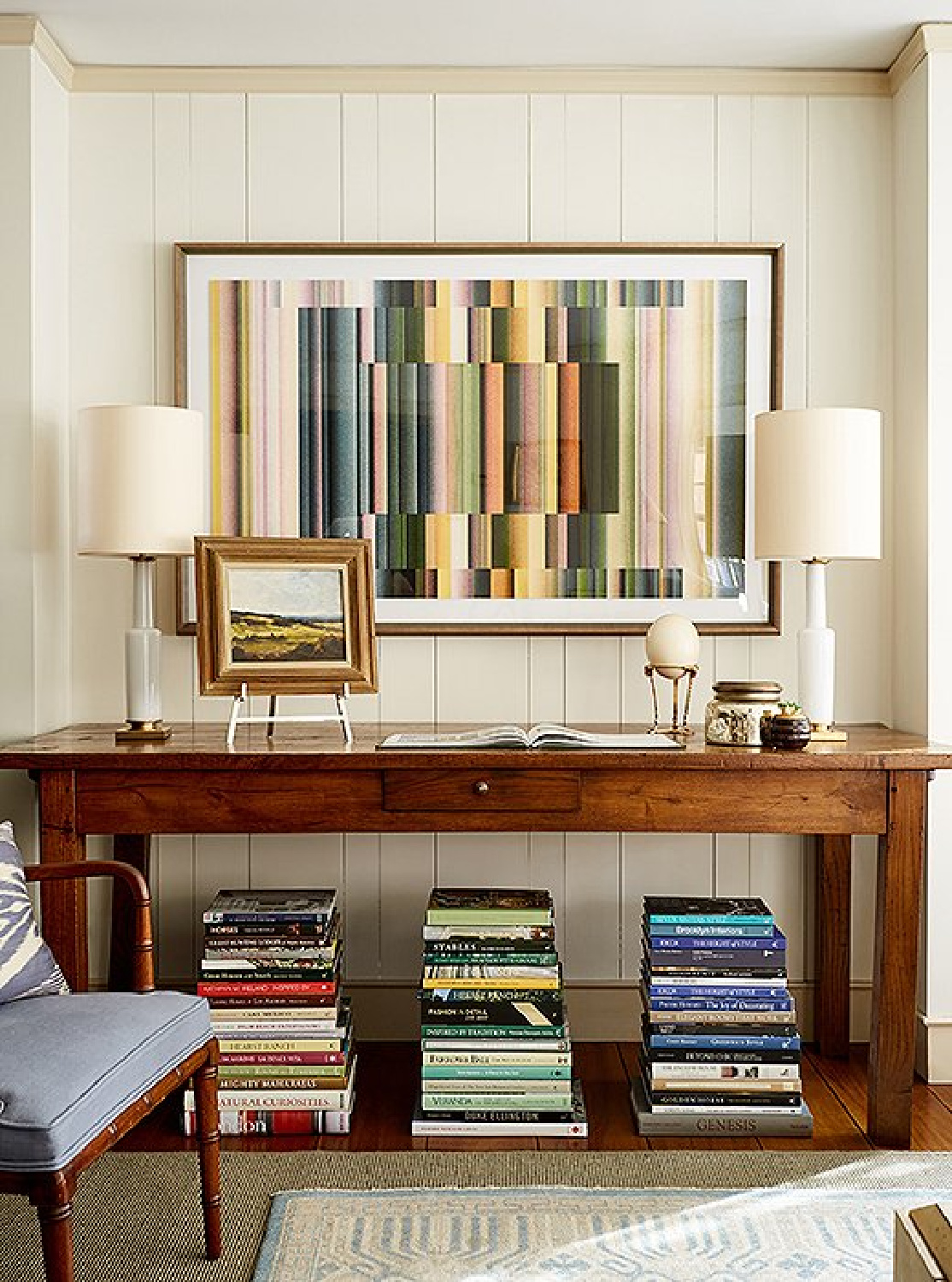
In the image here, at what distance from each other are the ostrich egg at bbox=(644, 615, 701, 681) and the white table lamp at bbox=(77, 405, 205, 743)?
1072mm

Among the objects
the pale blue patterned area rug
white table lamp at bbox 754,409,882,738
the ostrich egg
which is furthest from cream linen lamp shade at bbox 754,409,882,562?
the pale blue patterned area rug

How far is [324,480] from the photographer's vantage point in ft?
12.0

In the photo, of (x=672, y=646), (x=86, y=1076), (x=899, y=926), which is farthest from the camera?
(x=672, y=646)

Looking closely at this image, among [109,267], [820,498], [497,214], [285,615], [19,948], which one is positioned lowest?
[19,948]

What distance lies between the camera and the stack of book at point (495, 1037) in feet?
10.1

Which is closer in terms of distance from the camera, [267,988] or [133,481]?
[267,988]

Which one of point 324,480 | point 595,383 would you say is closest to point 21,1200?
point 324,480

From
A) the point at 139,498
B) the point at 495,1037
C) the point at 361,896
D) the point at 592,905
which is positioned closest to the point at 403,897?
the point at 361,896

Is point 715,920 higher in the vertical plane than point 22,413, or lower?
lower

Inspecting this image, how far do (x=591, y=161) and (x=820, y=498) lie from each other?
1.10 metres

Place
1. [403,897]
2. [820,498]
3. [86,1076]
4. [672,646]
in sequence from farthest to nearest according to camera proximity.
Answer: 1. [403,897]
2. [672,646]
3. [820,498]
4. [86,1076]

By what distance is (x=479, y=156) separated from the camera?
365 centimetres

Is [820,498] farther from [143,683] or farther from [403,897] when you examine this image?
[143,683]

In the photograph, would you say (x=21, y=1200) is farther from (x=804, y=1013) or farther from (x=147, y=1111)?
(x=804, y=1013)
